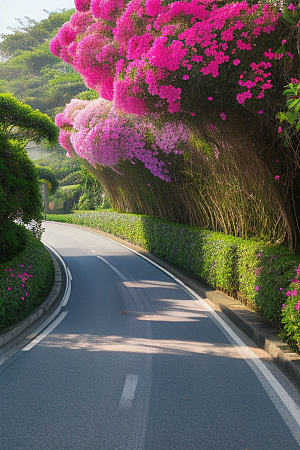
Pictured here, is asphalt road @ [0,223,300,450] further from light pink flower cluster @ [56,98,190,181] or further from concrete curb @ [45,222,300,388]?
light pink flower cluster @ [56,98,190,181]

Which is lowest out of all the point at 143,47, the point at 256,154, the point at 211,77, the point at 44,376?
the point at 44,376

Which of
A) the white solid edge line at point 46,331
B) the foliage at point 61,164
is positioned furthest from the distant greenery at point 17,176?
the foliage at point 61,164

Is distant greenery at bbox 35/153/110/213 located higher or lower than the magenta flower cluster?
higher

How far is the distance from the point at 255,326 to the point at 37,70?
62662 mm

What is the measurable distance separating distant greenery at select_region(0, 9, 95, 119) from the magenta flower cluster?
46241 millimetres

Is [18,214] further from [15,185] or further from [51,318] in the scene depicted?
[51,318]

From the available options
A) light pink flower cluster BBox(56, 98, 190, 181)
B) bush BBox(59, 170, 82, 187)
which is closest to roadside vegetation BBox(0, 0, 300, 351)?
light pink flower cluster BBox(56, 98, 190, 181)

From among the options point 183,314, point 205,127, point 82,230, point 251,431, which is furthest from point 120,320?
point 82,230

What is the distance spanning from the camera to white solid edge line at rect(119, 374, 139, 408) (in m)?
5.08

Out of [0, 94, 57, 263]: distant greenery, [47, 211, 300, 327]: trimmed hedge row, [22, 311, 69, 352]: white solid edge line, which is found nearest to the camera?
[22, 311, 69, 352]: white solid edge line

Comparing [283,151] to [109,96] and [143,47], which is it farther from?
[109,96]

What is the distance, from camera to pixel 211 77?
7.34 meters

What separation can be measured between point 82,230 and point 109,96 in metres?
29.1

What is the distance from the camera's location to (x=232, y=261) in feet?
37.6
